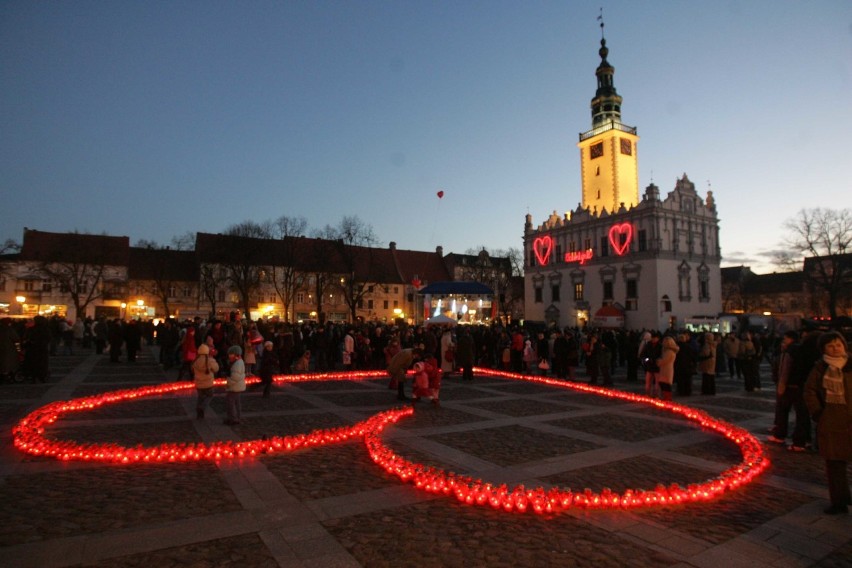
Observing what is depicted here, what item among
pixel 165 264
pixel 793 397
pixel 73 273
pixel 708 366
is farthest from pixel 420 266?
pixel 793 397

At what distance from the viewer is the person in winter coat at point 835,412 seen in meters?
5.62

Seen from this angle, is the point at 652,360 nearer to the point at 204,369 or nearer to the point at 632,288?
the point at 204,369

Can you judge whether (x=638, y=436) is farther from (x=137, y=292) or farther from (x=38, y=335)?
(x=137, y=292)

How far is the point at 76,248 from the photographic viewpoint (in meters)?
54.8

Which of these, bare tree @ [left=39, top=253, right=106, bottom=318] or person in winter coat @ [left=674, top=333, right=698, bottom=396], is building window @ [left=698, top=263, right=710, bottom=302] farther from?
bare tree @ [left=39, top=253, right=106, bottom=318]

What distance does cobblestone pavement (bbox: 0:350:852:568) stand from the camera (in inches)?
185

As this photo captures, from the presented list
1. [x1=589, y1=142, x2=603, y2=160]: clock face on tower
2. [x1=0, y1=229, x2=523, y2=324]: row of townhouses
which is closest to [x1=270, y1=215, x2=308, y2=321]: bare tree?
[x1=0, y1=229, x2=523, y2=324]: row of townhouses

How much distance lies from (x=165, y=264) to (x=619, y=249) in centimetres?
5533

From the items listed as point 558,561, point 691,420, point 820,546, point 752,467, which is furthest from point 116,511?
point 691,420

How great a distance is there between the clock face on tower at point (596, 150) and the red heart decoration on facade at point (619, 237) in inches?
474

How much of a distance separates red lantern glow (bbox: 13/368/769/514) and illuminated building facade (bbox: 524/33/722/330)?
43251 mm

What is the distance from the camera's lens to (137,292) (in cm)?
6700

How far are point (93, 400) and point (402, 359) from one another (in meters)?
7.41

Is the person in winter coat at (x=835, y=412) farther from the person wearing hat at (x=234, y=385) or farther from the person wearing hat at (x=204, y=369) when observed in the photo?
the person wearing hat at (x=204, y=369)
